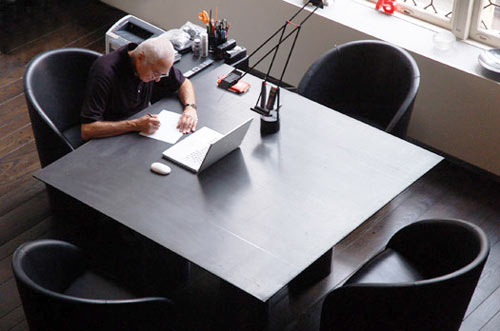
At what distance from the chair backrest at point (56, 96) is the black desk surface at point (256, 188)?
1.12 ft

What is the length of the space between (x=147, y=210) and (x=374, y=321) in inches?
46.5

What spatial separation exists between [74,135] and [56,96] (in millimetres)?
253

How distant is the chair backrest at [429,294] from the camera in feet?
10.5

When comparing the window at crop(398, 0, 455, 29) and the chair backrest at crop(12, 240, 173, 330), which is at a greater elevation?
the window at crop(398, 0, 455, 29)

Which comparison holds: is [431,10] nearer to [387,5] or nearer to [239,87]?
[387,5]

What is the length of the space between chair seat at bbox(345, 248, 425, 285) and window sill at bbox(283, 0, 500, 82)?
1.62 metres

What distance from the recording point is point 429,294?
3188 mm

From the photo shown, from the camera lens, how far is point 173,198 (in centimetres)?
363

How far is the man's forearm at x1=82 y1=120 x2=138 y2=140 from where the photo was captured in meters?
3.98

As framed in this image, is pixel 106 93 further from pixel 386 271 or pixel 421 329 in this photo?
pixel 421 329

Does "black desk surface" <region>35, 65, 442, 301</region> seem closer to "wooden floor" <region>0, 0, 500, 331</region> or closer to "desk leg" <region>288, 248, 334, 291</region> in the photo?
"desk leg" <region>288, 248, 334, 291</region>

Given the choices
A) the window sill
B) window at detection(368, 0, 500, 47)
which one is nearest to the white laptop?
the window sill

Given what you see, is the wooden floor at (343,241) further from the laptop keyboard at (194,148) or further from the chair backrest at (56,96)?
the laptop keyboard at (194,148)

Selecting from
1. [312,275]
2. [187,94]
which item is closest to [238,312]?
[312,275]
